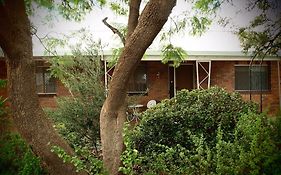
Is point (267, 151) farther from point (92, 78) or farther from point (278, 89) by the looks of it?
point (278, 89)

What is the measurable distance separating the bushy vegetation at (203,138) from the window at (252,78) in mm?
10958

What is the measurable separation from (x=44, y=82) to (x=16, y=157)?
10932 millimetres

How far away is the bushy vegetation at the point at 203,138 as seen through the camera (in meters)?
4.97

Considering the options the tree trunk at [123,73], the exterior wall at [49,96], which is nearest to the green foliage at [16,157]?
the tree trunk at [123,73]

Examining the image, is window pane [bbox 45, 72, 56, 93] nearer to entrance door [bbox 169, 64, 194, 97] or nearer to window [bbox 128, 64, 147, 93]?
window [bbox 128, 64, 147, 93]

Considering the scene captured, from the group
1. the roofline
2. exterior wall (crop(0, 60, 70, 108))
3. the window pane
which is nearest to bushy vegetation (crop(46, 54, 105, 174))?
exterior wall (crop(0, 60, 70, 108))

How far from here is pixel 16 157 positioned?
632cm

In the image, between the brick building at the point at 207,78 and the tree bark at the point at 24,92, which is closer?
the tree bark at the point at 24,92

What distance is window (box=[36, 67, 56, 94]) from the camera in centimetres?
1694

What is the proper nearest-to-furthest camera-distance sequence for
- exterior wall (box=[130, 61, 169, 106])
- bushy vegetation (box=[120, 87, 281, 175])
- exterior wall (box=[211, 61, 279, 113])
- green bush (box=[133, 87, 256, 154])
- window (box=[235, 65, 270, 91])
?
bushy vegetation (box=[120, 87, 281, 175]) < green bush (box=[133, 87, 256, 154]) < exterior wall (box=[130, 61, 169, 106]) < exterior wall (box=[211, 61, 279, 113]) < window (box=[235, 65, 270, 91])

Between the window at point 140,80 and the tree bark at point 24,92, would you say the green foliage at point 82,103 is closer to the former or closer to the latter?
the tree bark at point 24,92

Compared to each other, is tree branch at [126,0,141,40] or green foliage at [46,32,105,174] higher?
tree branch at [126,0,141,40]

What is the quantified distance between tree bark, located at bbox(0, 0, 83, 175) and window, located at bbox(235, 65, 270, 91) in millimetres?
13655

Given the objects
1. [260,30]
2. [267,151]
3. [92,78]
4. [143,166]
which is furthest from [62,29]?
[267,151]
